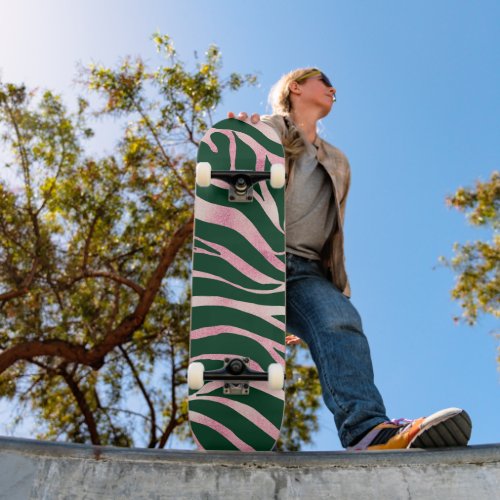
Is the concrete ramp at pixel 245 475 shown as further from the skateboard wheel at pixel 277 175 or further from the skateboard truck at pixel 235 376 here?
the skateboard wheel at pixel 277 175

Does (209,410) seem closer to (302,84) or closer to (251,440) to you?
(251,440)

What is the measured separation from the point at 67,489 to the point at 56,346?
5568 mm

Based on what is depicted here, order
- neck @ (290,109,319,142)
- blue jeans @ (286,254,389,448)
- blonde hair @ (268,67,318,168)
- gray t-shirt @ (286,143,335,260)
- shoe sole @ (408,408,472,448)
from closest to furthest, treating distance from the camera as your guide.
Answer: shoe sole @ (408,408,472,448), blue jeans @ (286,254,389,448), gray t-shirt @ (286,143,335,260), blonde hair @ (268,67,318,168), neck @ (290,109,319,142)

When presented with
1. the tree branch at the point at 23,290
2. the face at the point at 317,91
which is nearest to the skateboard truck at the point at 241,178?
the face at the point at 317,91

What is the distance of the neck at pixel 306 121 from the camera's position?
3.28m

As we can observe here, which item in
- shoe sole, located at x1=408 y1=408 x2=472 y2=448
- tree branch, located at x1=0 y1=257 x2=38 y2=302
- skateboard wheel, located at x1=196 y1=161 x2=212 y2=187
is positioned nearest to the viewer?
shoe sole, located at x1=408 y1=408 x2=472 y2=448

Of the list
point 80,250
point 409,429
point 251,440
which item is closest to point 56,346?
point 80,250

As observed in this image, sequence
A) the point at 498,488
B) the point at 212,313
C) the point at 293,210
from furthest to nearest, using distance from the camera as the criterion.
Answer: the point at 293,210 → the point at 212,313 → the point at 498,488

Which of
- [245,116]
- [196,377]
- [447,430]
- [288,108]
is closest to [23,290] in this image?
[288,108]

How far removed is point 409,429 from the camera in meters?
2.04

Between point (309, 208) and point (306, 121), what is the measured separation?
566mm

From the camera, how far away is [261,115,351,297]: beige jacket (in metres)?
2.93

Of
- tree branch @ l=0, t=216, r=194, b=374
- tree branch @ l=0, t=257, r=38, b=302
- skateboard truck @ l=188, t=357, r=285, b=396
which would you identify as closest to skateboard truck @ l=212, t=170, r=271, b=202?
skateboard truck @ l=188, t=357, r=285, b=396

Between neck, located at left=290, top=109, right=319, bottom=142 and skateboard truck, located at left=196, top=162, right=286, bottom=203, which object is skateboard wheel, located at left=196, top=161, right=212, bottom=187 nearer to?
skateboard truck, located at left=196, top=162, right=286, bottom=203
